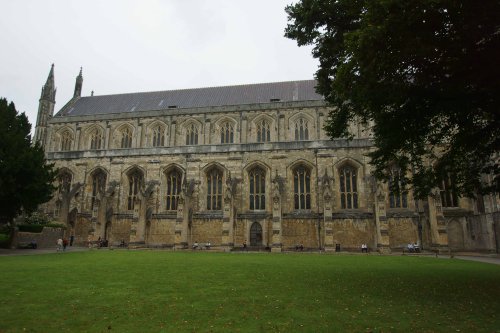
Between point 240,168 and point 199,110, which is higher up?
point 199,110

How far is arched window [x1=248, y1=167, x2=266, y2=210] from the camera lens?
3288cm

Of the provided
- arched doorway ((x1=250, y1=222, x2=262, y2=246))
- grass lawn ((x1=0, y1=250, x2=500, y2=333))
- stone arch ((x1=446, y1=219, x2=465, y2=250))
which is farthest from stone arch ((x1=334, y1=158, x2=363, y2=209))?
grass lawn ((x1=0, y1=250, x2=500, y2=333))

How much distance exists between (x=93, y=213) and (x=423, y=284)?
96.2ft

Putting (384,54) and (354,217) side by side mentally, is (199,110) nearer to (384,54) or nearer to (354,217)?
(354,217)

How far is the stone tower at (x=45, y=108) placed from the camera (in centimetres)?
4491

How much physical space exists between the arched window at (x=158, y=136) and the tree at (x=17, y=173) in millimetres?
14688

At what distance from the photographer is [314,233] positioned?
3022 cm

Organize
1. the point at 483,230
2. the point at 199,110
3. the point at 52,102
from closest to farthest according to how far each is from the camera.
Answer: the point at 483,230 < the point at 199,110 < the point at 52,102

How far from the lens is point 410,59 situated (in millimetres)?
9414

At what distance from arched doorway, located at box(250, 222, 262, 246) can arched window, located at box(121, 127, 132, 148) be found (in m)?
19.0

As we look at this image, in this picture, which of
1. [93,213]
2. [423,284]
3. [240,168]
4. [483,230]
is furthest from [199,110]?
[423,284]

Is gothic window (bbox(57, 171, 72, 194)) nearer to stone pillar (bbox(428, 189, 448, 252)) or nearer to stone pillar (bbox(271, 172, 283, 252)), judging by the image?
stone pillar (bbox(271, 172, 283, 252))

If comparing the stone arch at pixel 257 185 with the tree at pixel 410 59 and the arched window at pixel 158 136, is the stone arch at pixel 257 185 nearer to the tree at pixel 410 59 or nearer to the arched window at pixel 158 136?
the arched window at pixel 158 136

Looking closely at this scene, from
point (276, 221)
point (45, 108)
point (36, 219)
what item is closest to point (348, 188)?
point (276, 221)
